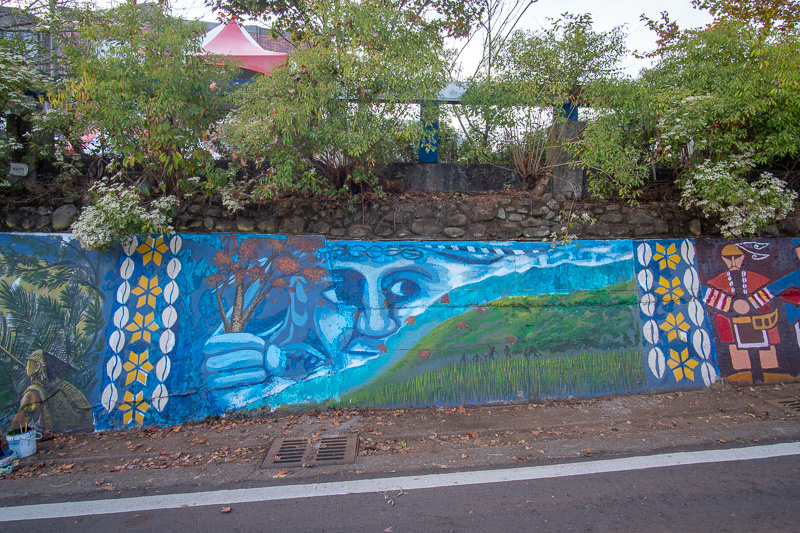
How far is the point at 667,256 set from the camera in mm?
6219

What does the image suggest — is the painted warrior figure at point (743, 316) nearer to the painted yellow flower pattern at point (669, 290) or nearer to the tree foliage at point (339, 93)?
the painted yellow flower pattern at point (669, 290)

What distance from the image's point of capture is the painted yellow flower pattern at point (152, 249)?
18.4 feet

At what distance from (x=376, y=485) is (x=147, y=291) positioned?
146 inches

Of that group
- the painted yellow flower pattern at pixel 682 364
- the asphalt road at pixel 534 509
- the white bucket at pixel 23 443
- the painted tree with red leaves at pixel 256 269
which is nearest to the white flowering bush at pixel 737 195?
the painted yellow flower pattern at pixel 682 364

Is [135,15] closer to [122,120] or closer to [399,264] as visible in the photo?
[122,120]

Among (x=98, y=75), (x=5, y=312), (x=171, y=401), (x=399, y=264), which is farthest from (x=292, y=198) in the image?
(x=5, y=312)

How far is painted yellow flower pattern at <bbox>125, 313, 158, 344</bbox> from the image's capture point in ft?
17.9

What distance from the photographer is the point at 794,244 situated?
6.46 m

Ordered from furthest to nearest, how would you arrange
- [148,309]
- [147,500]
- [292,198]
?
[292,198], [148,309], [147,500]

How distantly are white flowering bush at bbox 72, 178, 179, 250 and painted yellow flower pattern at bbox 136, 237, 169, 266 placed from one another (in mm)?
154

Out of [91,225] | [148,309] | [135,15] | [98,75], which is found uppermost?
[135,15]

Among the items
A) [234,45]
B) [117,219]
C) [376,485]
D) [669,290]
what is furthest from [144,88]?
[669,290]

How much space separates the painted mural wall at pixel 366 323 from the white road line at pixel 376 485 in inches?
65.3

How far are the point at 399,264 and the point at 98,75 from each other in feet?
13.6
